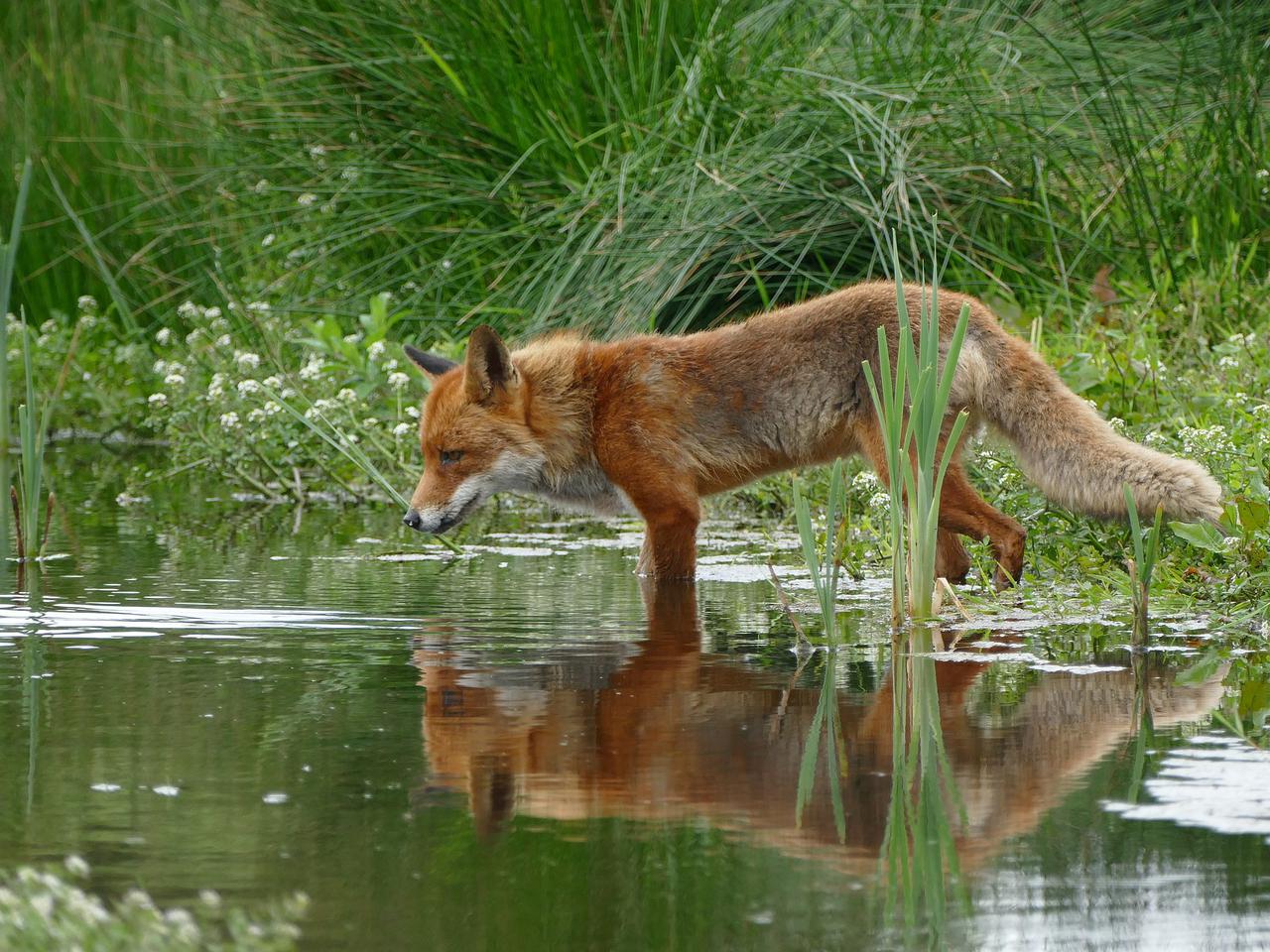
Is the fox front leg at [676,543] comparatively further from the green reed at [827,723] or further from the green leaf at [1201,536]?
the green leaf at [1201,536]

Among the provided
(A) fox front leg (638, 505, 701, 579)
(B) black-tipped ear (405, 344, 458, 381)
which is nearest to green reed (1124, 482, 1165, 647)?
(A) fox front leg (638, 505, 701, 579)

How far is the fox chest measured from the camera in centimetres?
748

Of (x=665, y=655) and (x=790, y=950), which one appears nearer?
(x=790, y=950)

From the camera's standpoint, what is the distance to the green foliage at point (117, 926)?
2551mm

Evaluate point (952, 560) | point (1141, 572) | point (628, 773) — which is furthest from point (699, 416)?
point (628, 773)

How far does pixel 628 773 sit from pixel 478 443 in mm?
3716

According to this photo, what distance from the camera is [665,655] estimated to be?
530cm

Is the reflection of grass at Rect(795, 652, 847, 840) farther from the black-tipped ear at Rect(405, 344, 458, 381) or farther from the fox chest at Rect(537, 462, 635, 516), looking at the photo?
the black-tipped ear at Rect(405, 344, 458, 381)

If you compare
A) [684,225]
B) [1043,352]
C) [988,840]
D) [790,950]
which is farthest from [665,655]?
[684,225]

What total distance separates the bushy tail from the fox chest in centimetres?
161

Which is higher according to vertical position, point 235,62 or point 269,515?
point 235,62

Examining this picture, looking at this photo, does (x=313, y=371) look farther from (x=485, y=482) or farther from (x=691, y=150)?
(x=485, y=482)

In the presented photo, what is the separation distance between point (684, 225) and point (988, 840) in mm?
7072

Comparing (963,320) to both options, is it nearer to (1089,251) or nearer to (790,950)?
(790,950)
